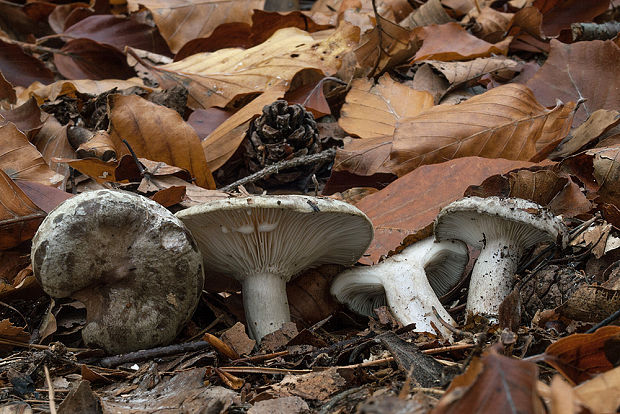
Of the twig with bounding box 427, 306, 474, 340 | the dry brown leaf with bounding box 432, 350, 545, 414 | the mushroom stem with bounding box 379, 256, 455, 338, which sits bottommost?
the mushroom stem with bounding box 379, 256, 455, 338

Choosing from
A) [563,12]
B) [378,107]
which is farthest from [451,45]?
[563,12]

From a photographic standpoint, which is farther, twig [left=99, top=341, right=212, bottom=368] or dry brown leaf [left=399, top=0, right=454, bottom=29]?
dry brown leaf [left=399, top=0, right=454, bottom=29]

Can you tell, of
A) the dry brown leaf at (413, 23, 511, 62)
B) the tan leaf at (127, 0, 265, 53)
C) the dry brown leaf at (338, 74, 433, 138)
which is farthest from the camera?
the tan leaf at (127, 0, 265, 53)

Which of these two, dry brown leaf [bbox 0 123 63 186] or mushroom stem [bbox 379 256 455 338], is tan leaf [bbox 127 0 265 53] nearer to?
dry brown leaf [bbox 0 123 63 186]

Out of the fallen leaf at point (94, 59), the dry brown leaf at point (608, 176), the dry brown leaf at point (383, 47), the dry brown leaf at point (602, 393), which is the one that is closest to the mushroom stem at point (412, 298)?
the dry brown leaf at point (608, 176)

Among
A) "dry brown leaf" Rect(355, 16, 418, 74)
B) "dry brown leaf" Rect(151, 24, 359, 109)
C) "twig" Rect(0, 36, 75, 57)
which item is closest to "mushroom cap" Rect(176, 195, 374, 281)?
"dry brown leaf" Rect(151, 24, 359, 109)

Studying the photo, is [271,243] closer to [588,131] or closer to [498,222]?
[498,222]
